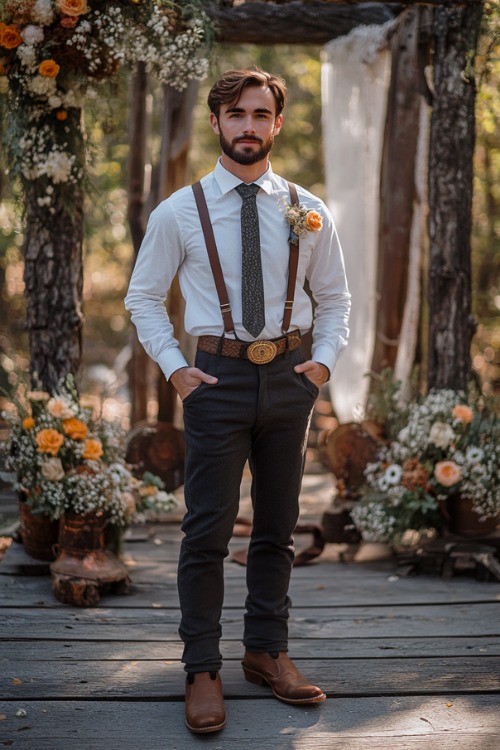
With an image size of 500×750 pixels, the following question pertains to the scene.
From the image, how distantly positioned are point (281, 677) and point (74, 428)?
1.50 m

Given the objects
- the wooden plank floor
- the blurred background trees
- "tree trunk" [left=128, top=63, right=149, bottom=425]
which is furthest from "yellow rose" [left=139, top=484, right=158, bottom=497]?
the blurred background trees

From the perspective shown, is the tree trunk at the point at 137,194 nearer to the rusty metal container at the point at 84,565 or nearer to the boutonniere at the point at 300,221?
the rusty metal container at the point at 84,565

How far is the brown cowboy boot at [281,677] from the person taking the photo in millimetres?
2752

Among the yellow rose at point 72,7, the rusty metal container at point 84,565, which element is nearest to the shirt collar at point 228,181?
the yellow rose at point 72,7

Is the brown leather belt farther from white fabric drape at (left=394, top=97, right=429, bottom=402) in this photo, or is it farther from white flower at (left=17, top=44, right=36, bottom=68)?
Result: white fabric drape at (left=394, top=97, right=429, bottom=402)

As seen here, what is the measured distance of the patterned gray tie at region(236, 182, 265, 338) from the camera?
2.58m

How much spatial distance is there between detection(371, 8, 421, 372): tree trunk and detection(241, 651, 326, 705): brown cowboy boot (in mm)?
2946

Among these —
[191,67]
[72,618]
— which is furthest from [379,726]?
[191,67]

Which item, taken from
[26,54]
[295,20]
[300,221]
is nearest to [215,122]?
[300,221]

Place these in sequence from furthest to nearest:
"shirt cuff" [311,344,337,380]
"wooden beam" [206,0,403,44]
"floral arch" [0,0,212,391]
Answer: "wooden beam" [206,0,403,44], "floral arch" [0,0,212,391], "shirt cuff" [311,344,337,380]

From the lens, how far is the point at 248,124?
257 cm

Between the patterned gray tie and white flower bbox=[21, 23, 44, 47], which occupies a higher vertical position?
white flower bbox=[21, 23, 44, 47]

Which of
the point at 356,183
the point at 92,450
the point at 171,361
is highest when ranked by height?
the point at 356,183

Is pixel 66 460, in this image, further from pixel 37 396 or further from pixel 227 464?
pixel 227 464
